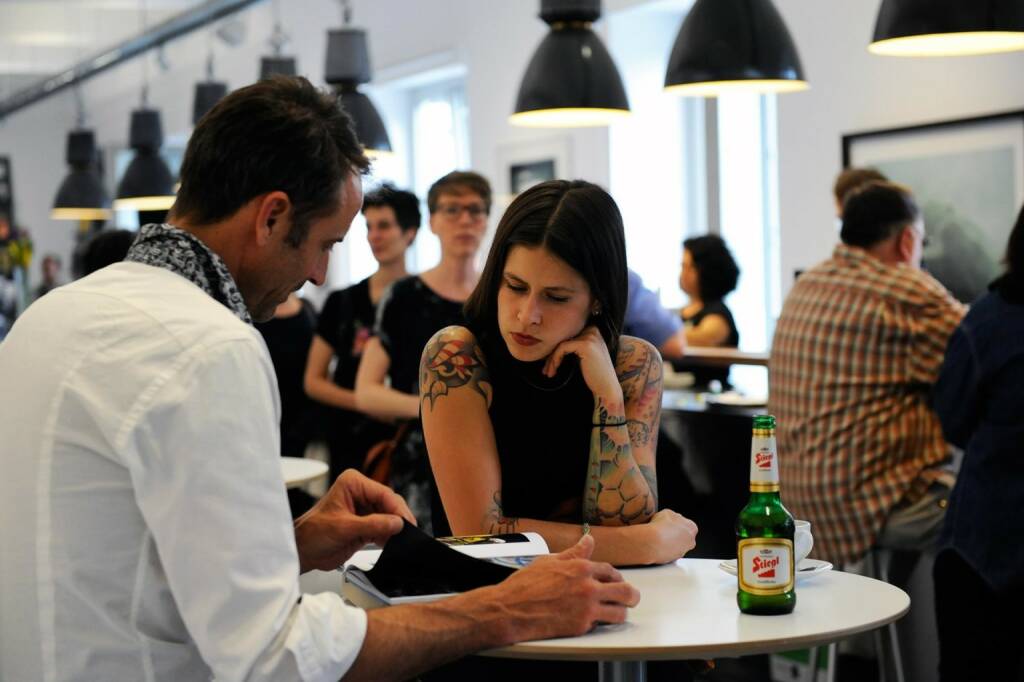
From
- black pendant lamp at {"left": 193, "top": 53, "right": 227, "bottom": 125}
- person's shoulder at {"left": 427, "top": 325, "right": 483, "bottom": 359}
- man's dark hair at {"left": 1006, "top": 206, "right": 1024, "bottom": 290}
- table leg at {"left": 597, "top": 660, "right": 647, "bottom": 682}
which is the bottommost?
table leg at {"left": 597, "top": 660, "right": 647, "bottom": 682}

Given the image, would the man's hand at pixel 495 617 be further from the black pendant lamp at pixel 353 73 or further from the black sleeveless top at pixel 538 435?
the black pendant lamp at pixel 353 73

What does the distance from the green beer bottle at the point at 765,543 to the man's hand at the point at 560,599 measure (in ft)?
0.55

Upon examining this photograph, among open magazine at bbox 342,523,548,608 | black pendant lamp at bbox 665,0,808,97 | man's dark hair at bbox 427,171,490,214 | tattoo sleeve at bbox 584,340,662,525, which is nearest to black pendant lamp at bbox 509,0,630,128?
man's dark hair at bbox 427,171,490,214

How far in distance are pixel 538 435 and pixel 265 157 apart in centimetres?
92

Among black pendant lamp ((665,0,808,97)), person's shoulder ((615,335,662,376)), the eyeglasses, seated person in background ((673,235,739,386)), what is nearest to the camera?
person's shoulder ((615,335,662,376))

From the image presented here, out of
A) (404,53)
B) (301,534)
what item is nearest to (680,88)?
(301,534)

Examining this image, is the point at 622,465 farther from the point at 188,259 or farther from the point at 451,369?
the point at 188,259

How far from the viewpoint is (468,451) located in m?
2.30

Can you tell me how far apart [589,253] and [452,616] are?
0.92 metres

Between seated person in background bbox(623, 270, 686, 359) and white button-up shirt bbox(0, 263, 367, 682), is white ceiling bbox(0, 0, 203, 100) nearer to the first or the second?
seated person in background bbox(623, 270, 686, 359)

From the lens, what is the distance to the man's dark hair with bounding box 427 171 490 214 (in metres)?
4.45

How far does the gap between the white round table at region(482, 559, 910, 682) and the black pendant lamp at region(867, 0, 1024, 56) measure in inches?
71.5

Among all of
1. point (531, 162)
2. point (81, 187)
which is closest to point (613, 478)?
point (531, 162)

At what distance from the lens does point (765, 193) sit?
8008 mm
